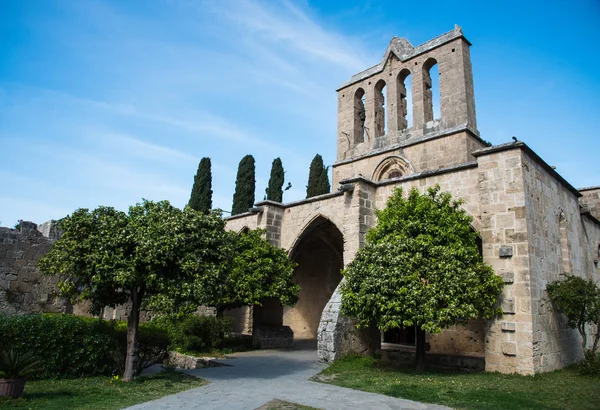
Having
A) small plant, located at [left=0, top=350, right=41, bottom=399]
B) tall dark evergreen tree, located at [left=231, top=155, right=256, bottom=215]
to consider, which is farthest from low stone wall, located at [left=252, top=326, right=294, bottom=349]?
tall dark evergreen tree, located at [left=231, top=155, right=256, bottom=215]

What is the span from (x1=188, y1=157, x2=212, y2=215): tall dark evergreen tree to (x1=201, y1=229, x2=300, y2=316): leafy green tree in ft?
45.3

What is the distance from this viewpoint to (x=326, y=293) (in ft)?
59.8

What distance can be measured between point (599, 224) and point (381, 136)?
25.9 feet

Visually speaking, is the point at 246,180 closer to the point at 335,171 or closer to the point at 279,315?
the point at 335,171

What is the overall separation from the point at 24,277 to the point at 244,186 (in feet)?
51.2

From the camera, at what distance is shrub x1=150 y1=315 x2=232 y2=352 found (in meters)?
11.4

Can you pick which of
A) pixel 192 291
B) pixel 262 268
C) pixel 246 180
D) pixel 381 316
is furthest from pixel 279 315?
pixel 246 180

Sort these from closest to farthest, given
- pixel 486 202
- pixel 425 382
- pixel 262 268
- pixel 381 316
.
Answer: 1. pixel 425 382
2. pixel 381 316
3. pixel 486 202
4. pixel 262 268

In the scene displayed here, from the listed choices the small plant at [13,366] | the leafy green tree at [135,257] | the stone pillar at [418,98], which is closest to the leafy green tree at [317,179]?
the stone pillar at [418,98]

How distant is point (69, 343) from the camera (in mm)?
7703

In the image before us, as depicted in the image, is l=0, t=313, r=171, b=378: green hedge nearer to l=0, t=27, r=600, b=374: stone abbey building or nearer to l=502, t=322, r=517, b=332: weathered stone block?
l=0, t=27, r=600, b=374: stone abbey building

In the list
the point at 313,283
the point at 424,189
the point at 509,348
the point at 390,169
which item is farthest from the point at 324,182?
the point at 509,348

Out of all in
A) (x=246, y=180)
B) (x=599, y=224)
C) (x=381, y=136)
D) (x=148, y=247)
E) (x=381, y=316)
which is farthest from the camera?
(x=246, y=180)

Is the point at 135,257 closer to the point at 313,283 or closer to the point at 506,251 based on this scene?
the point at 506,251
